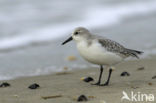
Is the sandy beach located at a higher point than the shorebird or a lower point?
lower

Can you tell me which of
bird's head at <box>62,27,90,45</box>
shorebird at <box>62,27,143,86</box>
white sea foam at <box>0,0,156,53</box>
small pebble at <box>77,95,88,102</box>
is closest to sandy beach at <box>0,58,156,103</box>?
small pebble at <box>77,95,88,102</box>

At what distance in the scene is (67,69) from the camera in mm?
10055

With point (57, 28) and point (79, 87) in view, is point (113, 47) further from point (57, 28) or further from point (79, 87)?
point (57, 28)

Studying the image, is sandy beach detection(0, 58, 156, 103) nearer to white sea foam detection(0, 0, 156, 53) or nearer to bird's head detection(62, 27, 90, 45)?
bird's head detection(62, 27, 90, 45)

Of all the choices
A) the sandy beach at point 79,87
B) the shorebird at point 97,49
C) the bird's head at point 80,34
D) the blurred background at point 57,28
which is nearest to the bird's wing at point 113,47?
the shorebird at point 97,49

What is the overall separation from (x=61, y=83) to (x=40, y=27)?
6110mm

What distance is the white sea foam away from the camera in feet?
42.0

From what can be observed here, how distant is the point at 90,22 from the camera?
1523 centimetres
